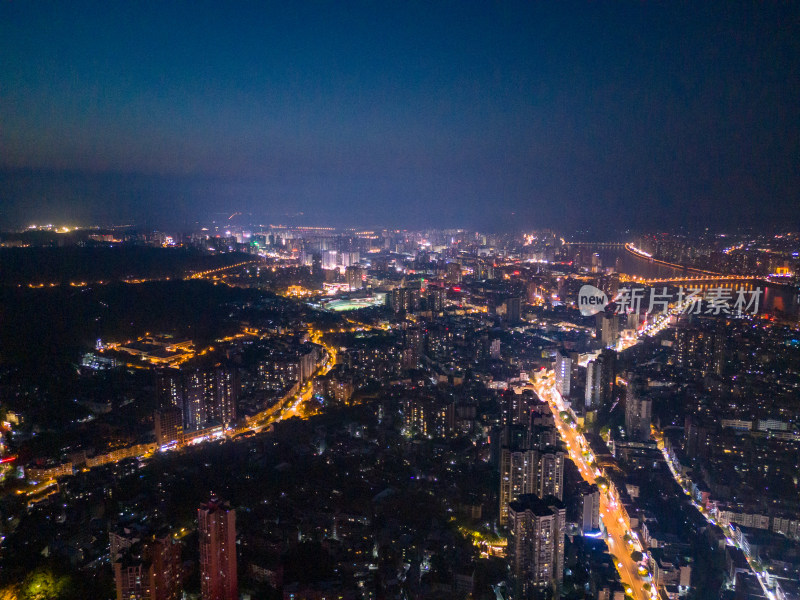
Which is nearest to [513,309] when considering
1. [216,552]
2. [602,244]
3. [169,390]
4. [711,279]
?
[602,244]

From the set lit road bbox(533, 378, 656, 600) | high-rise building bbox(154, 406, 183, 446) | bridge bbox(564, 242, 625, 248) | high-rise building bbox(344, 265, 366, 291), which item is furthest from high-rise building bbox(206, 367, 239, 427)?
high-rise building bbox(344, 265, 366, 291)

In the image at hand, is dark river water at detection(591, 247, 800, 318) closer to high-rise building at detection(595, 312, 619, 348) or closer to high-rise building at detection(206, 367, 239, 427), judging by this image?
high-rise building at detection(595, 312, 619, 348)

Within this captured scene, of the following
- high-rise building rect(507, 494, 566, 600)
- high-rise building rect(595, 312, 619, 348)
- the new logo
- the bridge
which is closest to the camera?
high-rise building rect(507, 494, 566, 600)

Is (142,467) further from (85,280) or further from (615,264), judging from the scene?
(615,264)

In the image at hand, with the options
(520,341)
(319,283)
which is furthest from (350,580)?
(319,283)

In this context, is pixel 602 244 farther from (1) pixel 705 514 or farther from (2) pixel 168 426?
(2) pixel 168 426

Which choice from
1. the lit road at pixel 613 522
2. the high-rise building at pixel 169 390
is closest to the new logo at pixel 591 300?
the lit road at pixel 613 522
